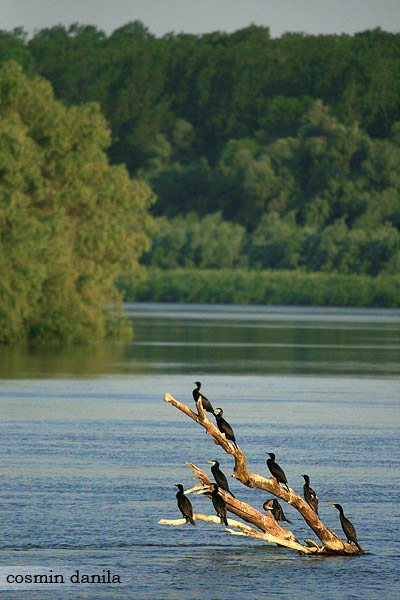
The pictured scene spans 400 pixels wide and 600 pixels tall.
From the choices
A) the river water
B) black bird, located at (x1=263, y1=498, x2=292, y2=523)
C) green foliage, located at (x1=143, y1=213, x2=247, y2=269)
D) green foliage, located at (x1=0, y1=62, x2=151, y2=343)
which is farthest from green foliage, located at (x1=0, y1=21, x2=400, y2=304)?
black bird, located at (x1=263, y1=498, x2=292, y2=523)

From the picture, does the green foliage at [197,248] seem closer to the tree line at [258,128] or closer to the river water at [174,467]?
the tree line at [258,128]

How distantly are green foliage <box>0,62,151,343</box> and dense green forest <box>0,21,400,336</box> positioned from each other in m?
48.3

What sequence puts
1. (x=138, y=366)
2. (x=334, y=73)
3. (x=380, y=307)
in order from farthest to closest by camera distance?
(x=334, y=73) → (x=380, y=307) → (x=138, y=366)

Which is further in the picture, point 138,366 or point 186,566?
point 138,366

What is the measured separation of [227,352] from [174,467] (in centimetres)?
2314

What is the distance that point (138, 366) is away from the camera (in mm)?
33125

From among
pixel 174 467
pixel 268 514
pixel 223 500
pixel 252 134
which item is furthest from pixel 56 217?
pixel 252 134

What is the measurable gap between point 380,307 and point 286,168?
106ft

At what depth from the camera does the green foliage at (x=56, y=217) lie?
40719 mm

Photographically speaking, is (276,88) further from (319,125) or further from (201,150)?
(319,125)

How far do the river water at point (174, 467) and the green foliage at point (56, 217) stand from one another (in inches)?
219

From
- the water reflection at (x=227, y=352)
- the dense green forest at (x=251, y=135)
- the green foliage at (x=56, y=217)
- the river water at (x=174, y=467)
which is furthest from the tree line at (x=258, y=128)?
the river water at (x=174, y=467)

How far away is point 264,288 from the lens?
310ft

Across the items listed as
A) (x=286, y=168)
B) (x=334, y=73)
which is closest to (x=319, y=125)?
(x=286, y=168)
